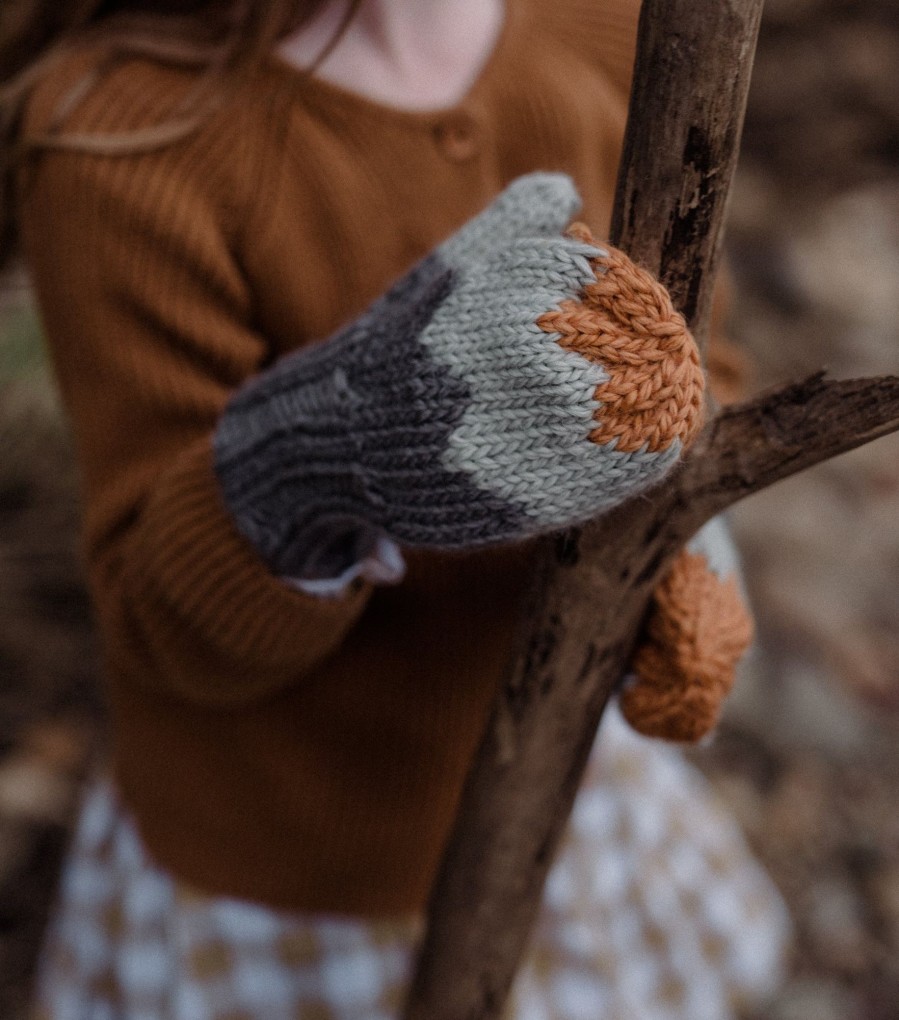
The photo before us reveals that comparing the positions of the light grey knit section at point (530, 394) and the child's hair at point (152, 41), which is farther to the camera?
the child's hair at point (152, 41)

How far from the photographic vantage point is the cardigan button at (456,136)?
90 centimetres

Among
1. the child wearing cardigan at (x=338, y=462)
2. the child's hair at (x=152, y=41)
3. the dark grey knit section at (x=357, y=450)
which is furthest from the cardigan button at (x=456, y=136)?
the dark grey knit section at (x=357, y=450)

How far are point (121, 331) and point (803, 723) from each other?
1712 mm

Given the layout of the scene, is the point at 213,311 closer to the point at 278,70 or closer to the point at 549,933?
the point at 278,70

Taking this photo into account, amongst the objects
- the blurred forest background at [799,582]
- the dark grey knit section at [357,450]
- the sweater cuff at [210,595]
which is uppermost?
the dark grey knit section at [357,450]

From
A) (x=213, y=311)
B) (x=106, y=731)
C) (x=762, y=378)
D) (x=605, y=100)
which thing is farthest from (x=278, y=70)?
(x=762, y=378)

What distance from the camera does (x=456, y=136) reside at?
90 cm

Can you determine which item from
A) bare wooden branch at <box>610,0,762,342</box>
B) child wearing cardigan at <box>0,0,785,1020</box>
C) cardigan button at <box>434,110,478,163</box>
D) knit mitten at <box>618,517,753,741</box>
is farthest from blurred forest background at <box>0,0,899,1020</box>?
bare wooden branch at <box>610,0,762,342</box>

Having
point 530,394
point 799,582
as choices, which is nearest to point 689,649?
point 530,394

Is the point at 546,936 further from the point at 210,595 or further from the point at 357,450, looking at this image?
the point at 357,450

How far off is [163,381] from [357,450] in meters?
0.27

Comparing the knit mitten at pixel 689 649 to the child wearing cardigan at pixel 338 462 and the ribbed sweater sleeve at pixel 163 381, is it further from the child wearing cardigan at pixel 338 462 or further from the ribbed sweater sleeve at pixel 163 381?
the ribbed sweater sleeve at pixel 163 381

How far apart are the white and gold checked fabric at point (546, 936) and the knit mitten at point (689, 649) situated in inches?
17.7

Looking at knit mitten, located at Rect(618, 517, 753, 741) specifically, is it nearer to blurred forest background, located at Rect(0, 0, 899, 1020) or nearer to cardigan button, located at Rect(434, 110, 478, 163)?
cardigan button, located at Rect(434, 110, 478, 163)
